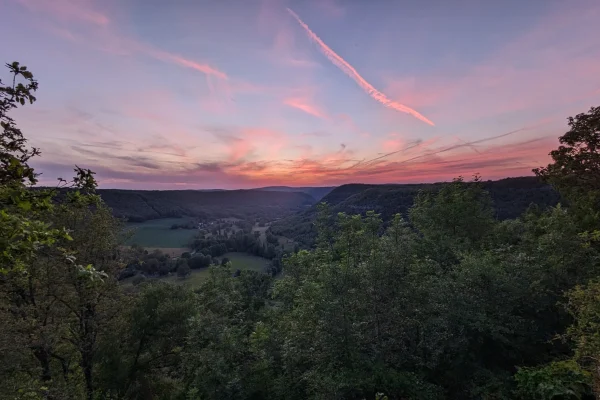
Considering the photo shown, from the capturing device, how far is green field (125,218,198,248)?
453 feet

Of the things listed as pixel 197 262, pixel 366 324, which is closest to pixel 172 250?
pixel 197 262

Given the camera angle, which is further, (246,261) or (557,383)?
(246,261)

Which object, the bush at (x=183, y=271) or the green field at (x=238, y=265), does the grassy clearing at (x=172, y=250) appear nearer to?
the green field at (x=238, y=265)

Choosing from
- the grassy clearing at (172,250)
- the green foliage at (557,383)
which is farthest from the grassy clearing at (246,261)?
the green foliage at (557,383)

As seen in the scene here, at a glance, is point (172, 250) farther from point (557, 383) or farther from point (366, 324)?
point (557, 383)

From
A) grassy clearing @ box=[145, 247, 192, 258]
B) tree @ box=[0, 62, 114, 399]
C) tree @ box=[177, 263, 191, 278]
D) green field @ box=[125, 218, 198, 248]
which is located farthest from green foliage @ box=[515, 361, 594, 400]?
green field @ box=[125, 218, 198, 248]

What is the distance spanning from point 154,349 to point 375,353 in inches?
745

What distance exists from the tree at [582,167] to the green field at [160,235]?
138721mm

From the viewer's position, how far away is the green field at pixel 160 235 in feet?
453

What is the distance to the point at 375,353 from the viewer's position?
12.9m

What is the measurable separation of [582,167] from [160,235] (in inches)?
6449

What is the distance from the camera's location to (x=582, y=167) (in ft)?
60.8

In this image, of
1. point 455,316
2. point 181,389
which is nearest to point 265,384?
point 181,389

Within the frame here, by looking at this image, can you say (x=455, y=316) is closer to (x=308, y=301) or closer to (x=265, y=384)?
(x=308, y=301)
